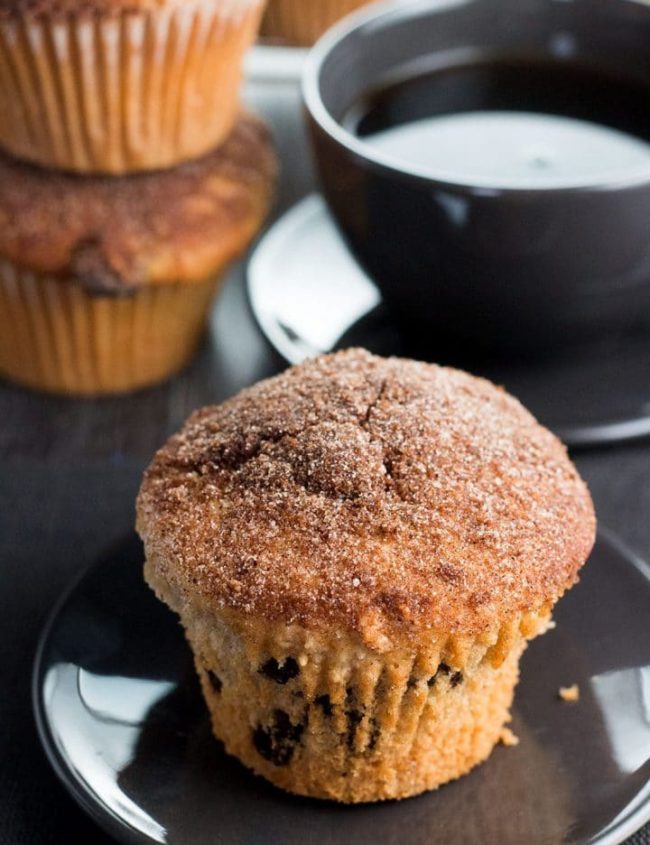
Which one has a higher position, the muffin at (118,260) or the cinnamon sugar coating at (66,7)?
the cinnamon sugar coating at (66,7)

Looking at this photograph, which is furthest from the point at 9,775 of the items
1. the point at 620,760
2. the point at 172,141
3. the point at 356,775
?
the point at 172,141

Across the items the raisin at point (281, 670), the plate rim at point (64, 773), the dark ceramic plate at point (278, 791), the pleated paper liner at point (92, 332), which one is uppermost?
the raisin at point (281, 670)

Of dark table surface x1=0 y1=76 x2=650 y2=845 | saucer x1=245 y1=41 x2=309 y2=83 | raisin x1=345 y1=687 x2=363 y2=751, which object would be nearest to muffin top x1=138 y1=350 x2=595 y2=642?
raisin x1=345 y1=687 x2=363 y2=751

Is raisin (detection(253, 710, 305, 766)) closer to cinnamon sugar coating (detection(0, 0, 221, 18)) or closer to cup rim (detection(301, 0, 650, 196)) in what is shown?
cup rim (detection(301, 0, 650, 196))

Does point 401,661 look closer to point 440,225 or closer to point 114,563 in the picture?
point 114,563

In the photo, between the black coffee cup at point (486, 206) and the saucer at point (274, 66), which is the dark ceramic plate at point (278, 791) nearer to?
the black coffee cup at point (486, 206)

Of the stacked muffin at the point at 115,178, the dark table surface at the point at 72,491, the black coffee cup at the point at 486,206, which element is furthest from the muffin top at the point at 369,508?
the stacked muffin at the point at 115,178

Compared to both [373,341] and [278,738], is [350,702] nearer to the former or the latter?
[278,738]
